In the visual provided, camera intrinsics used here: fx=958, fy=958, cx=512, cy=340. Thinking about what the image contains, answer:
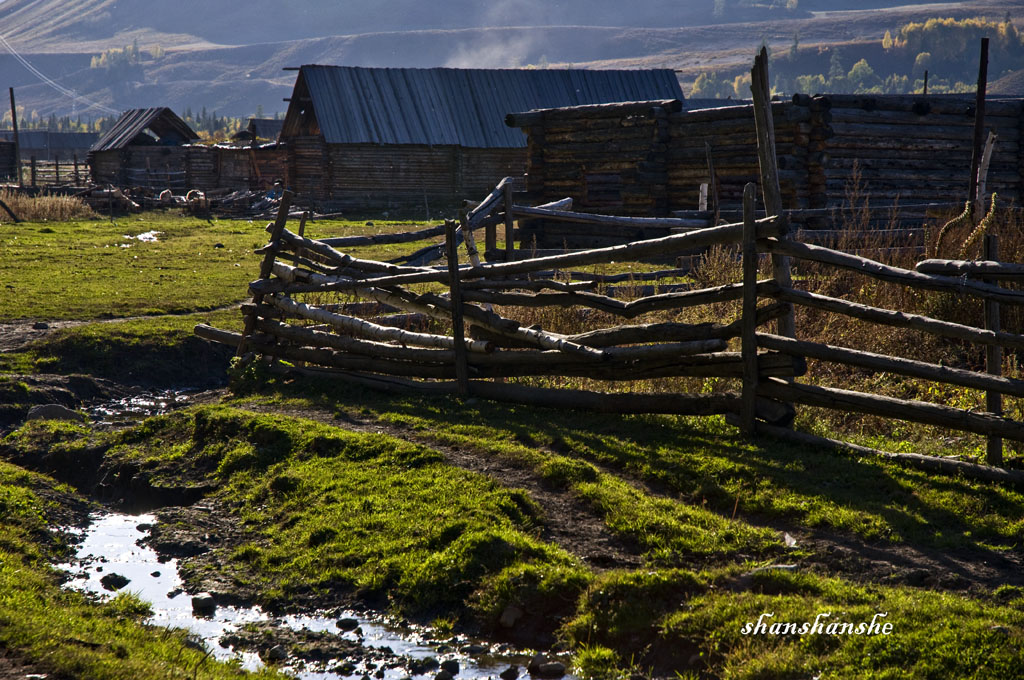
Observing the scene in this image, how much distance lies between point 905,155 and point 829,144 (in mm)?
2472

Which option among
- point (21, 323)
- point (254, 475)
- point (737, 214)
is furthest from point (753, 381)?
point (737, 214)

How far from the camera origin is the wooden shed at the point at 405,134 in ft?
119

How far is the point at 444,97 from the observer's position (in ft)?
124

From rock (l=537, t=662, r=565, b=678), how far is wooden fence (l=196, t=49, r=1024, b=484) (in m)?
3.05

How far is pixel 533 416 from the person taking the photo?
315 inches

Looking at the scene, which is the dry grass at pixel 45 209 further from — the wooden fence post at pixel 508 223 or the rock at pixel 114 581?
the rock at pixel 114 581

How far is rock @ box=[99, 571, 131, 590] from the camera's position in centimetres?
557

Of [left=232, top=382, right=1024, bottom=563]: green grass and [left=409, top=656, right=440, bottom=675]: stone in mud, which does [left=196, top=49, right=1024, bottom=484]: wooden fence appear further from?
[left=409, top=656, right=440, bottom=675]: stone in mud

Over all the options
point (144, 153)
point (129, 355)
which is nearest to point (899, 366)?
point (129, 355)

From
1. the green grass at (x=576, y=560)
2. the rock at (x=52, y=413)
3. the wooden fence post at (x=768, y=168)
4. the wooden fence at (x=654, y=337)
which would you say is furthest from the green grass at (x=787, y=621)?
the rock at (x=52, y=413)

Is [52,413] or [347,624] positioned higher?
[52,413]

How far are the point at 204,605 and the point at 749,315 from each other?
13.4 ft

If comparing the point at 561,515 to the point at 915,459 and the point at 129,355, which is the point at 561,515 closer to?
the point at 915,459

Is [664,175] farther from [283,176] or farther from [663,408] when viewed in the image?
[283,176]
